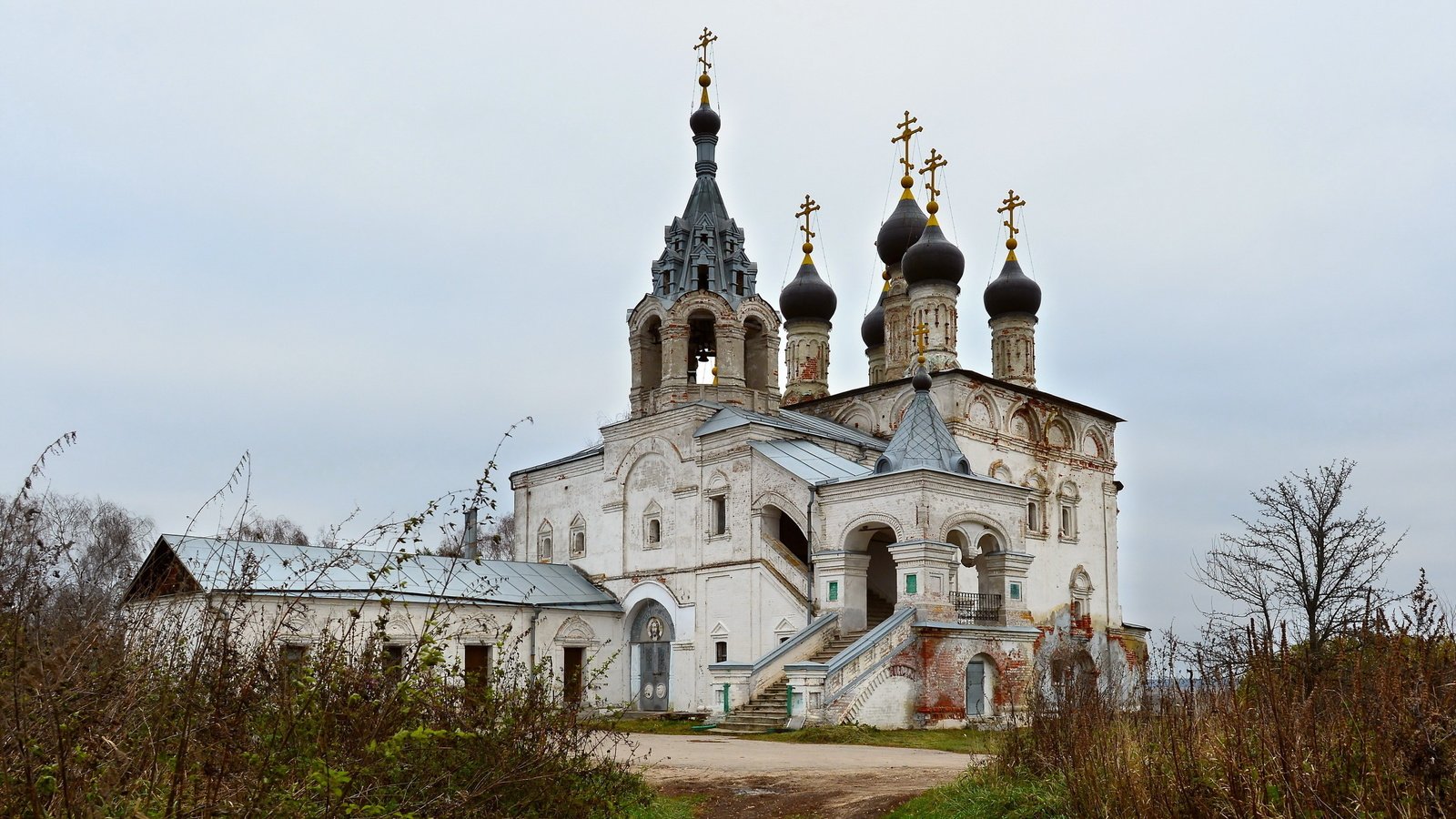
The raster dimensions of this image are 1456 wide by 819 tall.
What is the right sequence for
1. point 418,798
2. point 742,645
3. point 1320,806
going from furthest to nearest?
point 742,645
point 418,798
point 1320,806

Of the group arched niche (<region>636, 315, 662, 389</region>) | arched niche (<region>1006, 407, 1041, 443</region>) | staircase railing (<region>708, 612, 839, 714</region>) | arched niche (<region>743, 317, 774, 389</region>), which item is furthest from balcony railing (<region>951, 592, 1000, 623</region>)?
arched niche (<region>636, 315, 662, 389</region>)

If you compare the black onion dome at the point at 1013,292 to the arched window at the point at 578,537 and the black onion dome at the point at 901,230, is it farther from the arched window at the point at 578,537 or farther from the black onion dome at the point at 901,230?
the arched window at the point at 578,537

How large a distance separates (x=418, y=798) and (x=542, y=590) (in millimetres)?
16989

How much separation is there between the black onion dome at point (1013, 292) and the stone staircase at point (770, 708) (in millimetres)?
11617

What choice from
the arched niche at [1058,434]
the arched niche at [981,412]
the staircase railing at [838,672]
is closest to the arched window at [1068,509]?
the arched niche at [1058,434]

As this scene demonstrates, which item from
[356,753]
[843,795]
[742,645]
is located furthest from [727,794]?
[742,645]

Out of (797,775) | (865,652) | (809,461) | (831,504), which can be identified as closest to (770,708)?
(865,652)

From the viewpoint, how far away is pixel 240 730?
5047 mm

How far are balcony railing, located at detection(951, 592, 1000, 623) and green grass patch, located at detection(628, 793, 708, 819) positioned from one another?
9524 mm

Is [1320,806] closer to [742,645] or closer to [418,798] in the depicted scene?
[418,798]

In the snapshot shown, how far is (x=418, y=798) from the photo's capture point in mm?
5598

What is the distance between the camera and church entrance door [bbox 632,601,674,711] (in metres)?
21.7

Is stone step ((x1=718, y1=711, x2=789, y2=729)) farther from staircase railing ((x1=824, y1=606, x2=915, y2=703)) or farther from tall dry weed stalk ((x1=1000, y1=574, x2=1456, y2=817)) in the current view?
tall dry weed stalk ((x1=1000, y1=574, x2=1456, y2=817))

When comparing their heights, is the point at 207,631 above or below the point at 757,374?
below
